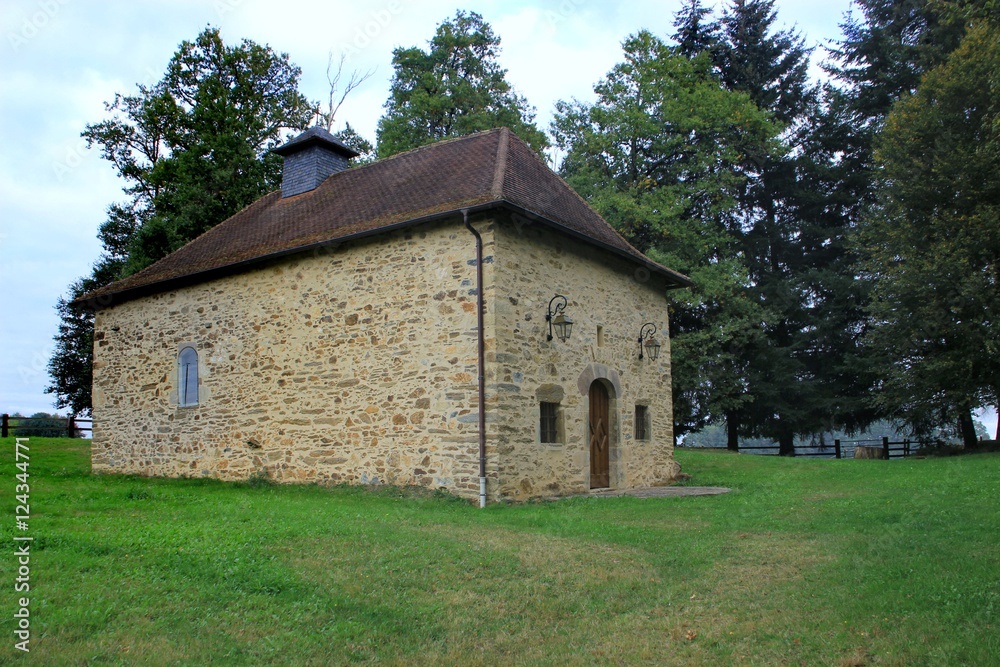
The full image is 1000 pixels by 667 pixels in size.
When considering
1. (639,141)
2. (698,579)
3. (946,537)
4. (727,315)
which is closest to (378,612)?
(698,579)

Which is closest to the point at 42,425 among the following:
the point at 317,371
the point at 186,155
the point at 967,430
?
the point at 186,155

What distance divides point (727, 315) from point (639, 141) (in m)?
6.69

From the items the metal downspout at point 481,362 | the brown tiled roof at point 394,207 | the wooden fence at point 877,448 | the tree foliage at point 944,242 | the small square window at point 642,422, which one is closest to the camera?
the metal downspout at point 481,362

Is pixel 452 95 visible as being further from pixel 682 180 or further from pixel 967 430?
pixel 967 430

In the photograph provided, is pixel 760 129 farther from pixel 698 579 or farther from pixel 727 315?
pixel 698 579

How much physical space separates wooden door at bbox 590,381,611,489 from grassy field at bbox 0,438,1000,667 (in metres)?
3.53

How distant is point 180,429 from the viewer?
14680 mm

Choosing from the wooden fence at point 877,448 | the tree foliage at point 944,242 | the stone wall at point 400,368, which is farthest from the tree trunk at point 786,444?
the stone wall at point 400,368

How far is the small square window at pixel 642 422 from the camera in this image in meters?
14.5

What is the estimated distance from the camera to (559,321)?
38.6ft

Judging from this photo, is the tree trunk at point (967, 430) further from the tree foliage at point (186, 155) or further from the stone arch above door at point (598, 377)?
the tree foliage at point (186, 155)

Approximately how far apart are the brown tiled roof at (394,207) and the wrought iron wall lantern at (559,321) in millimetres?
1225

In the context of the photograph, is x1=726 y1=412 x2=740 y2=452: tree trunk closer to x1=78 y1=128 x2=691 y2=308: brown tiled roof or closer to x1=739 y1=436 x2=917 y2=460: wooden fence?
x1=739 y1=436 x2=917 y2=460: wooden fence

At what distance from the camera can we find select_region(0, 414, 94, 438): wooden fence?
2123 centimetres
